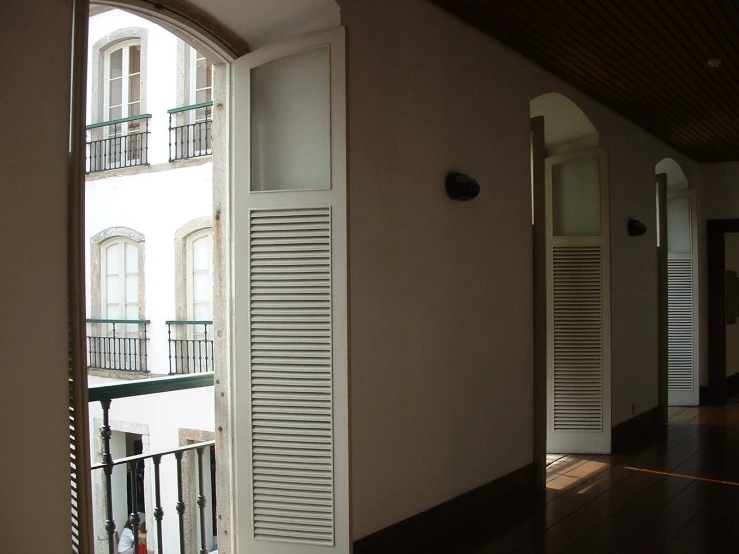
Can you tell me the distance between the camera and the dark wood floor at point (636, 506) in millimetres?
4012

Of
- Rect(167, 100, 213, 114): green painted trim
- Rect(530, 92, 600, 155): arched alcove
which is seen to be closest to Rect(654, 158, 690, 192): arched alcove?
Rect(530, 92, 600, 155): arched alcove

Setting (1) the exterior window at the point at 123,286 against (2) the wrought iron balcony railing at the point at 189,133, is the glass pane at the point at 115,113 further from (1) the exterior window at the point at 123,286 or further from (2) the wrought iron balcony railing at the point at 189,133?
(1) the exterior window at the point at 123,286

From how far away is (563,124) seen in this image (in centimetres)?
644

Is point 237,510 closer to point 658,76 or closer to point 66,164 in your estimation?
point 66,164

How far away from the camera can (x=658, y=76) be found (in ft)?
18.5

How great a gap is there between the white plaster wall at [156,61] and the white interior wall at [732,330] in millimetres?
8814

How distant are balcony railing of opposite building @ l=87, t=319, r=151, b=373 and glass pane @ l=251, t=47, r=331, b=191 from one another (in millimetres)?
10039

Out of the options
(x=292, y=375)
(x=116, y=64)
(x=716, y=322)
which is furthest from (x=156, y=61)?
(x=292, y=375)

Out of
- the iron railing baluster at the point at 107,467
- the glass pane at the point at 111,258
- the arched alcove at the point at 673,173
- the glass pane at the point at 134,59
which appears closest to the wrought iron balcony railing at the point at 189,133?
the glass pane at the point at 134,59

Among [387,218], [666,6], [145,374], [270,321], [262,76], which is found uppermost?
[666,6]

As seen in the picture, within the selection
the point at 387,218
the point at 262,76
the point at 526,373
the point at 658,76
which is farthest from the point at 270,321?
the point at 658,76

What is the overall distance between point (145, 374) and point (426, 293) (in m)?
10.4

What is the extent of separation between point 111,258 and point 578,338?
1005cm

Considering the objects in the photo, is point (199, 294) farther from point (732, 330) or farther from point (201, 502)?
point (201, 502)
